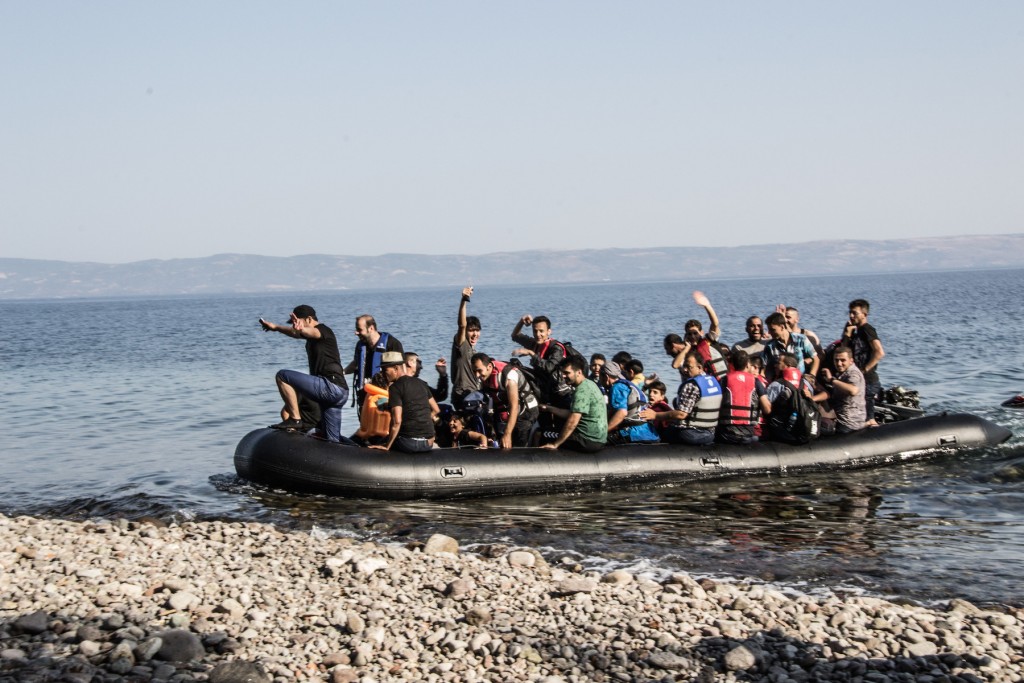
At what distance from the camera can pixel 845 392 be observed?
478 inches

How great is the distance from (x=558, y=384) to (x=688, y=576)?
12.4 feet

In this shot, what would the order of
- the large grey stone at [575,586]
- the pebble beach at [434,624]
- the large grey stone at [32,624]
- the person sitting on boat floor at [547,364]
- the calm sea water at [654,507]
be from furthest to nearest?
the person sitting on boat floor at [547,364] → the calm sea water at [654,507] → the large grey stone at [575,586] → the large grey stone at [32,624] → the pebble beach at [434,624]

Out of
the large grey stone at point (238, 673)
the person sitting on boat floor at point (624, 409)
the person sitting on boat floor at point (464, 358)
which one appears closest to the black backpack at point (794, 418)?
the person sitting on boat floor at point (624, 409)

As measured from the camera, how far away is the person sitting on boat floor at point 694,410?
11.3 meters

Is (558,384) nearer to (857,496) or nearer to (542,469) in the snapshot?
(542,469)

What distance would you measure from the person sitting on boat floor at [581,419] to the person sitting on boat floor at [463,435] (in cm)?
68

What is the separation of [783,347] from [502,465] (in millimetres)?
3757

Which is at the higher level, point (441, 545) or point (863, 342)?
point (863, 342)

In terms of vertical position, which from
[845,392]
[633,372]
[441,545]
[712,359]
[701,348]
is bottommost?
[441,545]

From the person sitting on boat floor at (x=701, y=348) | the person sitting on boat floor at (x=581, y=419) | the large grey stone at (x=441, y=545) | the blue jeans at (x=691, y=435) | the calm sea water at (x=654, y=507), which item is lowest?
the calm sea water at (x=654, y=507)

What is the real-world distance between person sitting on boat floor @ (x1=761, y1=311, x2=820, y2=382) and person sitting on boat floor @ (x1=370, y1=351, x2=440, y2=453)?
4135 millimetres

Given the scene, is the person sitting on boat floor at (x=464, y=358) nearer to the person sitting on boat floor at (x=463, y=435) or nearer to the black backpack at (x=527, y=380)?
the person sitting on boat floor at (x=463, y=435)

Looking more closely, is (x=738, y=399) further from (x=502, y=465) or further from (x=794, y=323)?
(x=502, y=465)

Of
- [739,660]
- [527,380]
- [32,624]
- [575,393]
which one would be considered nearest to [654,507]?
[575,393]
